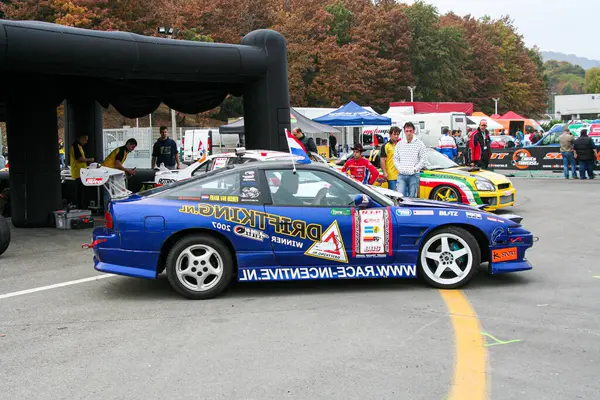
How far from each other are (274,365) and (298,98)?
2091 inches

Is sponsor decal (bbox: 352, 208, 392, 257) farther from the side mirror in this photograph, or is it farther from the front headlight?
the front headlight

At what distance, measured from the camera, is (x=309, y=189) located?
6.96 metres

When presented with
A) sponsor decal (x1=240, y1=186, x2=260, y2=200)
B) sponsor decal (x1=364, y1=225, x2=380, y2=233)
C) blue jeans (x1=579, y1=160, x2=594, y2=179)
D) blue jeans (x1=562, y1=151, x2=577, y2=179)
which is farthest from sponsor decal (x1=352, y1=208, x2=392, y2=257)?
blue jeans (x1=562, y1=151, x2=577, y2=179)

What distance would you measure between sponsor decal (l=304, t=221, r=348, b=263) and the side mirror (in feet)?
0.93

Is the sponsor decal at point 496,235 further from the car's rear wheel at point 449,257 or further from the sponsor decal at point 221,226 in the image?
the sponsor decal at point 221,226

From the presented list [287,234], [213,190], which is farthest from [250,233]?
[213,190]

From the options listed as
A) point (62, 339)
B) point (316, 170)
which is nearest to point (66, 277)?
point (62, 339)

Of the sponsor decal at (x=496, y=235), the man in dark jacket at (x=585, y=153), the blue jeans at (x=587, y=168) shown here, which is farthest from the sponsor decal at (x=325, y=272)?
the blue jeans at (x=587, y=168)

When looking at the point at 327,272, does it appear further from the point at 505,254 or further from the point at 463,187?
the point at 463,187

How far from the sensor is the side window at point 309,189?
22.5 feet

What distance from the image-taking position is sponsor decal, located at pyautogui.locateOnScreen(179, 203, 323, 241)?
668 centimetres

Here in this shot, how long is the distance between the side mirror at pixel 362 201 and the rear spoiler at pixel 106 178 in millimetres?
6365

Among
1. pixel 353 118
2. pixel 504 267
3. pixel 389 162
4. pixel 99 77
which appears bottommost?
pixel 504 267

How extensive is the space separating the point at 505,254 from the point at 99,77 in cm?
717
